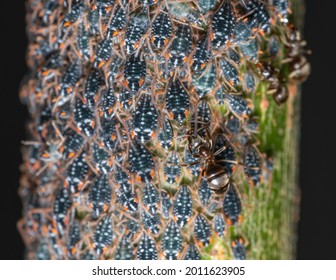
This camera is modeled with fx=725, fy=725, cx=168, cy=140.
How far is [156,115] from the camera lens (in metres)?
2.89

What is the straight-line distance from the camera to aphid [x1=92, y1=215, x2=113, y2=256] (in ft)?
10.2

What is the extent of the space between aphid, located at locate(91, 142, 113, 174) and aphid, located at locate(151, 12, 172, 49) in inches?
20.4

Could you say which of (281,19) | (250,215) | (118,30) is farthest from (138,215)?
(281,19)

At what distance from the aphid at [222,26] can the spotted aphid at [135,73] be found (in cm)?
30

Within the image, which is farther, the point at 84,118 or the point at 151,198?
the point at 84,118

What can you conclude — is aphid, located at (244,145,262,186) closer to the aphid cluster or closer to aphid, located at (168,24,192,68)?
the aphid cluster

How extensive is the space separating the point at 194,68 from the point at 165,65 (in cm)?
12

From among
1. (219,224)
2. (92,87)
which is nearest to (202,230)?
(219,224)

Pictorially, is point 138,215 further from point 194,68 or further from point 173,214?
point 194,68

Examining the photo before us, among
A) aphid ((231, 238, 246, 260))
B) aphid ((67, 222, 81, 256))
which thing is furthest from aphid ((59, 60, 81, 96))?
aphid ((231, 238, 246, 260))

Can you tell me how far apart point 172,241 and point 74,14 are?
1047mm

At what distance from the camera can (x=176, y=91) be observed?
9.39 ft

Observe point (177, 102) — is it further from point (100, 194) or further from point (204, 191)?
point (100, 194)
